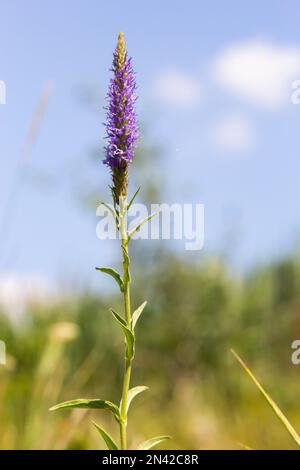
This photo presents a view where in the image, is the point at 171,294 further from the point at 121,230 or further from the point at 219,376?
the point at 121,230

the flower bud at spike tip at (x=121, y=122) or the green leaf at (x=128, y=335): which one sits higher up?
the flower bud at spike tip at (x=121, y=122)

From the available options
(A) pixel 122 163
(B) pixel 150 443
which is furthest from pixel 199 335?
(A) pixel 122 163

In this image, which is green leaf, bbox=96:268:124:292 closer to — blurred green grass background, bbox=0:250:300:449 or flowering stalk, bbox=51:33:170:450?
flowering stalk, bbox=51:33:170:450

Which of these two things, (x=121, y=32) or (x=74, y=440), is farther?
(x=74, y=440)

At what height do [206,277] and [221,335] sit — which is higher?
[206,277]

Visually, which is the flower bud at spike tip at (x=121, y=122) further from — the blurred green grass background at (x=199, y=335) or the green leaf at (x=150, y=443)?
the blurred green grass background at (x=199, y=335)

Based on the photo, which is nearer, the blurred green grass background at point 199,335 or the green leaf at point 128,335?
the green leaf at point 128,335

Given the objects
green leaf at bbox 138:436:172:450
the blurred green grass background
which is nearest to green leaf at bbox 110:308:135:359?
green leaf at bbox 138:436:172:450

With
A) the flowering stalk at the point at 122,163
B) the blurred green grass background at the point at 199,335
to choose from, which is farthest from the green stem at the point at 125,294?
the blurred green grass background at the point at 199,335
